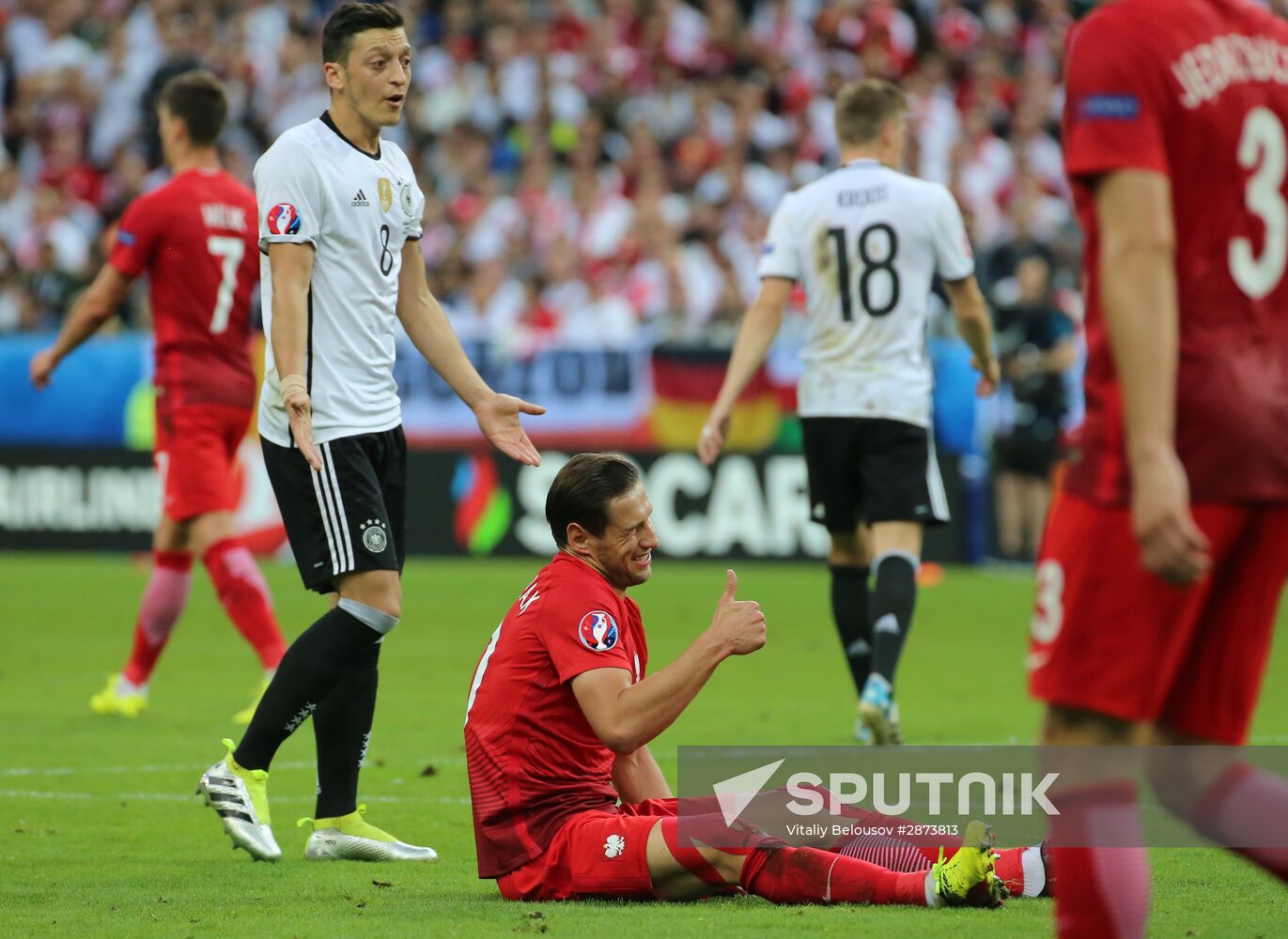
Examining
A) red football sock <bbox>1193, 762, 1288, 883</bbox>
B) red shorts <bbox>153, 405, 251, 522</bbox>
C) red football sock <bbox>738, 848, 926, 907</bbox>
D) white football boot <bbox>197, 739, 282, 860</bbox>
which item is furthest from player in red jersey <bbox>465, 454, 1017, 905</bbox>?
A: red shorts <bbox>153, 405, 251, 522</bbox>

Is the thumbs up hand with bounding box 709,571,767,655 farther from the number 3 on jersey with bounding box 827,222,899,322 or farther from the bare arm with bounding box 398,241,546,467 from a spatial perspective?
the number 3 on jersey with bounding box 827,222,899,322

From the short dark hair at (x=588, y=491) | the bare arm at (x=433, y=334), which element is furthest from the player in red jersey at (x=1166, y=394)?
the bare arm at (x=433, y=334)

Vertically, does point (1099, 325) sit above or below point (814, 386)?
above

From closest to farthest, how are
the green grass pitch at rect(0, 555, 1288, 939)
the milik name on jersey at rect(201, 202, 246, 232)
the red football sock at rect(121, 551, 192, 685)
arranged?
the green grass pitch at rect(0, 555, 1288, 939)
the milik name on jersey at rect(201, 202, 246, 232)
the red football sock at rect(121, 551, 192, 685)

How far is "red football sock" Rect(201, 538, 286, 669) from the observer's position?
8.82 m

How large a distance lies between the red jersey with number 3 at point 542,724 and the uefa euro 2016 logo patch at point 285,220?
4.70ft

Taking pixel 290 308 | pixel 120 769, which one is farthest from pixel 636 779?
pixel 120 769

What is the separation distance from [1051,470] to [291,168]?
11.2m

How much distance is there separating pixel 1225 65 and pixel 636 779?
2659mm

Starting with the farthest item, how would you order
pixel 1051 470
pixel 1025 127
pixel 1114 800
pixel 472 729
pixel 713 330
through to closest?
pixel 1025 127, pixel 713 330, pixel 1051 470, pixel 472 729, pixel 1114 800

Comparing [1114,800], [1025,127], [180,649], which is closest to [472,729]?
[1114,800]

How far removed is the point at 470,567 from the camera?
1655 centimetres

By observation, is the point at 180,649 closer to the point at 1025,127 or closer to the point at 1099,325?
the point at 1099,325

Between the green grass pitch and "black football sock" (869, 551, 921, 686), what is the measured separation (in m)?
0.46
